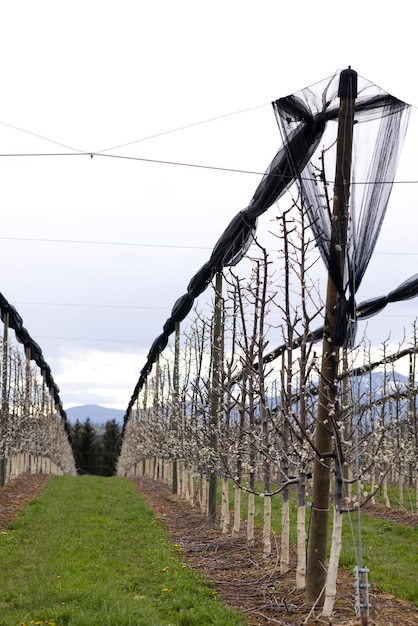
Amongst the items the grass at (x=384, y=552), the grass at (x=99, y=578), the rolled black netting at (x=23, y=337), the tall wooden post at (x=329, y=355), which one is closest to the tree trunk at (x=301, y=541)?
the tall wooden post at (x=329, y=355)

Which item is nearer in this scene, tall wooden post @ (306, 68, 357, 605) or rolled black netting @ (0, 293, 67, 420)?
tall wooden post @ (306, 68, 357, 605)

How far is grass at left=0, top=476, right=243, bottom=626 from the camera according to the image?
6891 millimetres

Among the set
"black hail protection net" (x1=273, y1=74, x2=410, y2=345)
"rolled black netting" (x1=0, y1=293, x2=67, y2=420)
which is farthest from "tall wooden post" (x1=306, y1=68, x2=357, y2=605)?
"rolled black netting" (x1=0, y1=293, x2=67, y2=420)

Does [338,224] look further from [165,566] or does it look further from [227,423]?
[227,423]

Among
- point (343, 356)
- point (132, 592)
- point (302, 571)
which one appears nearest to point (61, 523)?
point (132, 592)

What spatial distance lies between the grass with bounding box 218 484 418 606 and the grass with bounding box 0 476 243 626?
204 cm

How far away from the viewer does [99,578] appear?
8.66 meters

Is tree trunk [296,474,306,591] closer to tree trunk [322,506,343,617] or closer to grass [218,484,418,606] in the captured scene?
grass [218,484,418,606]

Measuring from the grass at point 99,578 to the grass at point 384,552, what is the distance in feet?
6.68

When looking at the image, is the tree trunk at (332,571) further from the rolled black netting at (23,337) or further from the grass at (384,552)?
the rolled black netting at (23,337)

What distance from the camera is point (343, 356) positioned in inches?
292

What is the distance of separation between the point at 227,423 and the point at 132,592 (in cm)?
538

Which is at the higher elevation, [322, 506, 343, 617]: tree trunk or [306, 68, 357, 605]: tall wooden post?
[306, 68, 357, 605]: tall wooden post

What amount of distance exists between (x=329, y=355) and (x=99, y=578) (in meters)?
4.14
